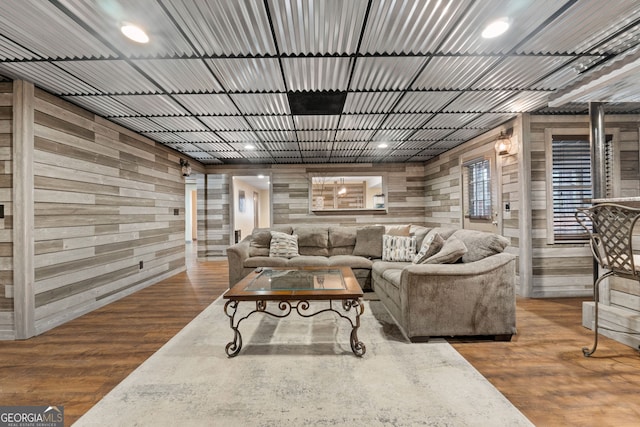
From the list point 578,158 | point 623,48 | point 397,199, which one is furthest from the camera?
point 397,199

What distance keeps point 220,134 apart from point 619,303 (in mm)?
5189

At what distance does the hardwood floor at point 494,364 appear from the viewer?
1.70 meters

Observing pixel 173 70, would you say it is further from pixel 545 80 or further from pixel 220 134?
pixel 545 80

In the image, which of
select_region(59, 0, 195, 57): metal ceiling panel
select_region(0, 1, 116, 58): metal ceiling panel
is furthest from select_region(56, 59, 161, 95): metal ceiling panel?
select_region(59, 0, 195, 57): metal ceiling panel

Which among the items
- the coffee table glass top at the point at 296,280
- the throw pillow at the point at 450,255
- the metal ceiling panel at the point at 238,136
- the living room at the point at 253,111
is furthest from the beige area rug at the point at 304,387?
the metal ceiling panel at the point at 238,136

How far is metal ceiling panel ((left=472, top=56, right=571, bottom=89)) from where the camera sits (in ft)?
7.95

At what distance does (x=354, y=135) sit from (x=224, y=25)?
2966 millimetres

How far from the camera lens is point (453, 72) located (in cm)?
261

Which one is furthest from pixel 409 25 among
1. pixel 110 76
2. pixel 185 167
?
pixel 185 167

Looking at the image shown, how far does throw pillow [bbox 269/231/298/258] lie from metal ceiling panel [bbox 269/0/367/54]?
2.80m

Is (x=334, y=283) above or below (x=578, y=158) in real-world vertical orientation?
below

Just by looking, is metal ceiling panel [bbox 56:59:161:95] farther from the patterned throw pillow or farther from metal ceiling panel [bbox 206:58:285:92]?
the patterned throw pillow

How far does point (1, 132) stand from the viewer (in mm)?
2627

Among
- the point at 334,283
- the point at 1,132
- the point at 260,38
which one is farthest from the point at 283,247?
the point at 1,132
